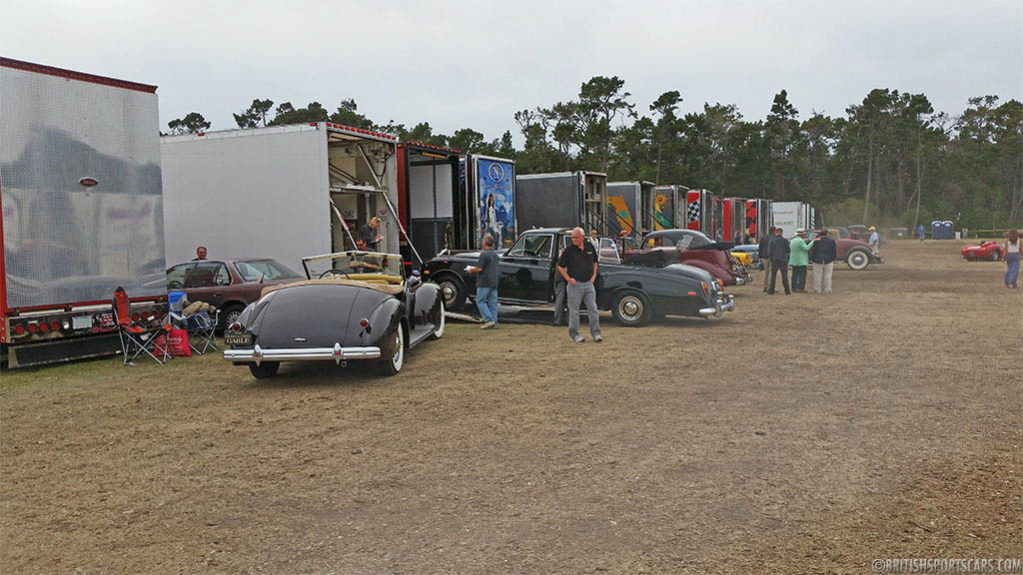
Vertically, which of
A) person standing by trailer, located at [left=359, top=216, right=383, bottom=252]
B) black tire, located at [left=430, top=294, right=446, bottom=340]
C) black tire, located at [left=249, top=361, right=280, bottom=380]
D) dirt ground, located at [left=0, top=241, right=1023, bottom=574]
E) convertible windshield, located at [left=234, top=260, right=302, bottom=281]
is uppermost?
person standing by trailer, located at [left=359, top=216, right=383, bottom=252]

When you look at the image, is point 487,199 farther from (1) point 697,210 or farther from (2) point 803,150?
(2) point 803,150

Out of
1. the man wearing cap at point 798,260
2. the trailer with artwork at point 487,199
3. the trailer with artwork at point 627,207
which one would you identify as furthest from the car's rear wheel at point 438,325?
the trailer with artwork at point 627,207

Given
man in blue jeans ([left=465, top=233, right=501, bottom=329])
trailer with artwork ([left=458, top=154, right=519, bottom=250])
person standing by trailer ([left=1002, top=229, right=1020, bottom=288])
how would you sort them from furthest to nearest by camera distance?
1. person standing by trailer ([left=1002, top=229, right=1020, bottom=288])
2. trailer with artwork ([left=458, top=154, right=519, bottom=250])
3. man in blue jeans ([left=465, top=233, right=501, bottom=329])

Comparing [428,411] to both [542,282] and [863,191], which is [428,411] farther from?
[863,191]

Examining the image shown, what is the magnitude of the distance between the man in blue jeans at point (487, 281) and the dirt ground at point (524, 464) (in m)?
3.38

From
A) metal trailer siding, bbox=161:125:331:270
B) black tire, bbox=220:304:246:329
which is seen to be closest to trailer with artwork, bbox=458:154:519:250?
metal trailer siding, bbox=161:125:331:270

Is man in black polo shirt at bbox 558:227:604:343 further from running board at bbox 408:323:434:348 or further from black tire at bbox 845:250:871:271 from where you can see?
black tire at bbox 845:250:871:271

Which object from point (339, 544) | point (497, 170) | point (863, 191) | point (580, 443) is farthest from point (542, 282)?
point (863, 191)

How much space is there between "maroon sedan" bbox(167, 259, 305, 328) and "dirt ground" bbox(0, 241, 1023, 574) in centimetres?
257

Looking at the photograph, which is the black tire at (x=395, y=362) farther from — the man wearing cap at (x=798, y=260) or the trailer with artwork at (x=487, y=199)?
the man wearing cap at (x=798, y=260)

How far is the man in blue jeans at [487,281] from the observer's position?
45.2 feet

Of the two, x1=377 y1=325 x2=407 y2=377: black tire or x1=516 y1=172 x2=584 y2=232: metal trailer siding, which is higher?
x1=516 y1=172 x2=584 y2=232: metal trailer siding

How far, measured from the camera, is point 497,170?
19.5 m

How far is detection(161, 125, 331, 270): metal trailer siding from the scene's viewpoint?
1434cm
